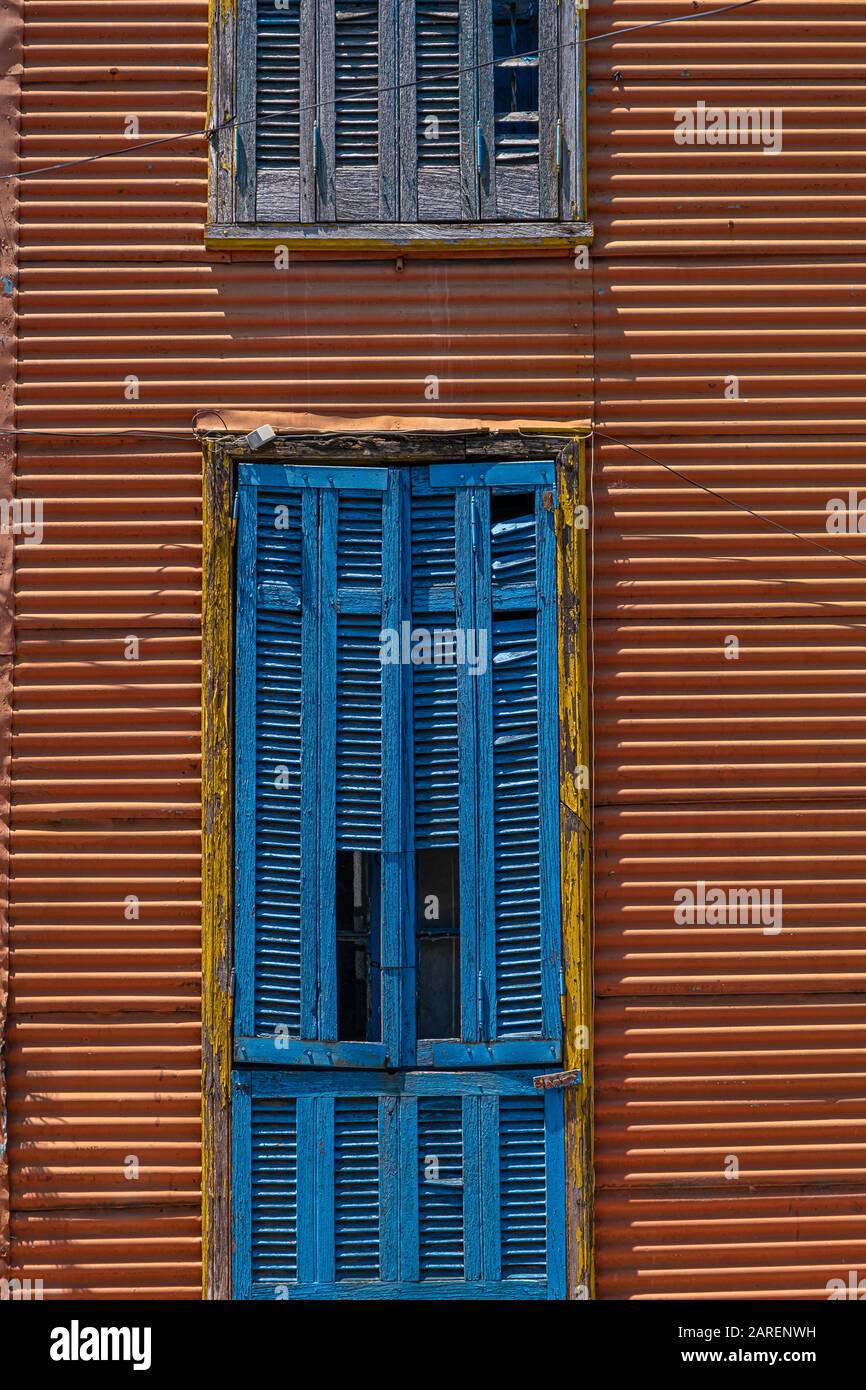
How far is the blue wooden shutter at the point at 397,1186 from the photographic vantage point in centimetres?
676

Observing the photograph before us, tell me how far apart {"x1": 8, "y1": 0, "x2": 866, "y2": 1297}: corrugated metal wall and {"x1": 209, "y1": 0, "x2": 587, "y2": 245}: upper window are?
0.18 m

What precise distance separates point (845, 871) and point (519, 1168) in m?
A: 2.10

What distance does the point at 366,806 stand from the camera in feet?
22.9

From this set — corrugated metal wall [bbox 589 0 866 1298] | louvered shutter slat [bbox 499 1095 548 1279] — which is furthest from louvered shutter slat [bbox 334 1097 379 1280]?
corrugated metal wall [bbox 589 0 866 1298]

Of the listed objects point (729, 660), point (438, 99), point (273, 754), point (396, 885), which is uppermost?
point (438, 99)

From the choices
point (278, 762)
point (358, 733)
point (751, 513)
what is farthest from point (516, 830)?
point (751, 513)

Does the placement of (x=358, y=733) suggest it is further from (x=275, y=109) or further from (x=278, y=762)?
(x=275, y=109)

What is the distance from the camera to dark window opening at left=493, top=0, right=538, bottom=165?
7.29 metres

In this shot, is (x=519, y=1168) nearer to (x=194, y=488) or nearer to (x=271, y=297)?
(x=194, y=488)

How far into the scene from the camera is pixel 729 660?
7125 millimetres

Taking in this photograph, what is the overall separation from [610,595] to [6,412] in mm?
3090

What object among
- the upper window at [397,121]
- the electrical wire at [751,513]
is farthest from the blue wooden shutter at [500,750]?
the upper window at [397,121]

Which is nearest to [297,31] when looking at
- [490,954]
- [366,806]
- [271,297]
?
[271,297]

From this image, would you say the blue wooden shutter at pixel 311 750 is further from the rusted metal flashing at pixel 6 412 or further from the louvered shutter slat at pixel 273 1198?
the rusted metal flashing at pixel 6 412
